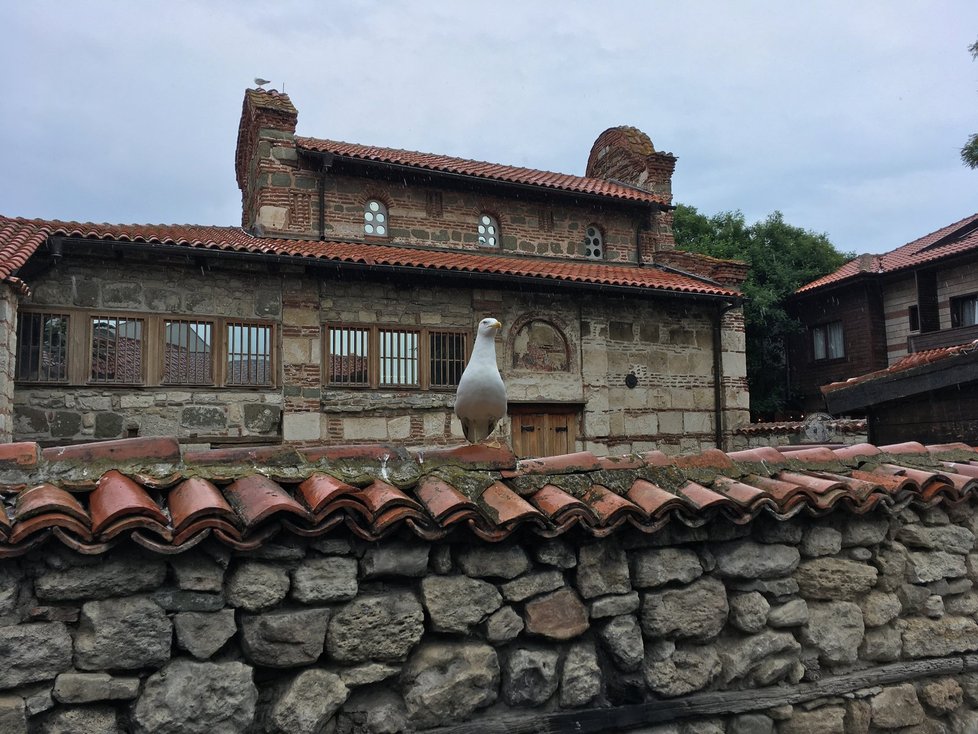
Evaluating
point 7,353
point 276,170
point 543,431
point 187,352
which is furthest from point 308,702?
point 276,170

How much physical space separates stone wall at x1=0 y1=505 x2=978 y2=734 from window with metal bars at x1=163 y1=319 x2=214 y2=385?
339 inches

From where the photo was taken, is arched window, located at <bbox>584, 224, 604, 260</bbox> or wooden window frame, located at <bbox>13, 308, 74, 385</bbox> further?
arched window, located at <bbox>584, 224, 604, 260</bbox>

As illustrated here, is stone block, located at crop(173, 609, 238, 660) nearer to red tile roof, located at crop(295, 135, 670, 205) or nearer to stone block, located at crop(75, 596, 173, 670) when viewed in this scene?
stone block, located at crop(75, 596, 173, 670)

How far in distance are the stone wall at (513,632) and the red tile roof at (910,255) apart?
17098 millimetres

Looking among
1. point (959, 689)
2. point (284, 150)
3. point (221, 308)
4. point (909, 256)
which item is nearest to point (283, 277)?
point (221, 308)

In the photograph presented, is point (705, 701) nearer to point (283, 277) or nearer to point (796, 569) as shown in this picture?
point (796, 569)

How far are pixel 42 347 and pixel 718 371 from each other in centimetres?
1074

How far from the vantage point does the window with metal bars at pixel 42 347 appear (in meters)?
9.49

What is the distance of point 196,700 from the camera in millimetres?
2242

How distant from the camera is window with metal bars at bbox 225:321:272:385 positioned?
10.5 metres

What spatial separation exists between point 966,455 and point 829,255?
2024 centimetres

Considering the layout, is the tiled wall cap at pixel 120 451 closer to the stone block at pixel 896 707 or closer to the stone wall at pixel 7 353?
the stone block at pixel 896 707

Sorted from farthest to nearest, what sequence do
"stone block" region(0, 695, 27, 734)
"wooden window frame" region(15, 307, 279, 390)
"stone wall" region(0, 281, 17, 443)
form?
1. "wooden window frame" region(15, 307, 279, 390)
2. "stone wall" region(0, 281, 17, 443)
3. "stone block" region(0, 695, 27, 734)

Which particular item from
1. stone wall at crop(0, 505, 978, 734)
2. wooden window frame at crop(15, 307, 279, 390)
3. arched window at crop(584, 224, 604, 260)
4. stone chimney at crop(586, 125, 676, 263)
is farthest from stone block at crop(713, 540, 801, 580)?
stone chimney at crop(586, 125, 676, 263)
